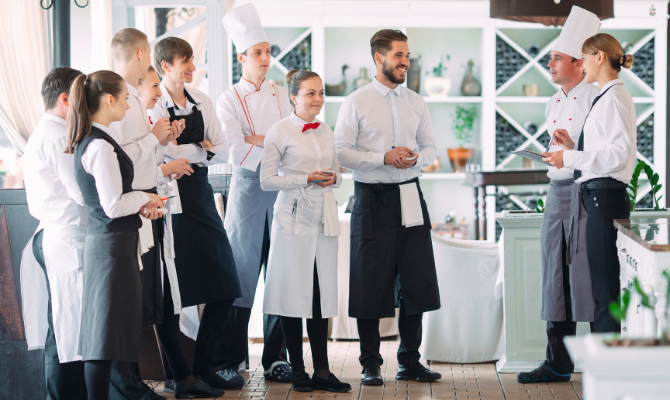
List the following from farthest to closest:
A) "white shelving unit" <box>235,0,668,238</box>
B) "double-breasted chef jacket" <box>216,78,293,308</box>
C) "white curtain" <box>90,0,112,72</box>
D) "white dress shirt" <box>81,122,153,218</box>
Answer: "white shelving unit" <box>235,0,668,238</box> → "white curtain" <box>90,0,112,72</box> → "double-breasted chef jacket" <box>216,78,293,308</box> → "white dress shirt" <box>81,122,153,218</box>

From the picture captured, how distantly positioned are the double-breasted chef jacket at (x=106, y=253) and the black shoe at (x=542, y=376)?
6.13 ft

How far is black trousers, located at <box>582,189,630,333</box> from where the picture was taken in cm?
263

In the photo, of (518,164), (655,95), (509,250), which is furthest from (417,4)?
(509,250)

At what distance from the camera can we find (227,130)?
3148 mm

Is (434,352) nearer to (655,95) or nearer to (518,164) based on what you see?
(518,164)

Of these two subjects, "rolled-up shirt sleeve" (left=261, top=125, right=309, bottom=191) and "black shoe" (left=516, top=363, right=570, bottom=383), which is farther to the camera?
"black shoe" (left=516, top=363, right=570, bottom=383)

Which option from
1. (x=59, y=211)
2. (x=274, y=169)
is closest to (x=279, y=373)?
(x=274, y=169)

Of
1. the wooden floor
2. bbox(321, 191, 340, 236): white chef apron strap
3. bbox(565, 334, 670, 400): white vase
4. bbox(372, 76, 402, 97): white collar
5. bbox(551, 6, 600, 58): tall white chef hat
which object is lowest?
the wooden floor

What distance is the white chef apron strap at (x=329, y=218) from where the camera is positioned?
2.96 m

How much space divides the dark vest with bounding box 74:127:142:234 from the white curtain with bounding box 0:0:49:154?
2.12 metres

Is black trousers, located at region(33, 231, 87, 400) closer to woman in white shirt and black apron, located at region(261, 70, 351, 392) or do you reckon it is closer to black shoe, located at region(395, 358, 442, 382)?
woman in white shirt and black apron, located at region(261, 70, 351, 392)

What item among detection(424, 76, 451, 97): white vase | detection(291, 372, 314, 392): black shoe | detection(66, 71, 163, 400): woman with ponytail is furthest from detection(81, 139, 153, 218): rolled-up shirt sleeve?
detection(424, 76, 451, 97): white vase

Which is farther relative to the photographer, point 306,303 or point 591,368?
point 306,303

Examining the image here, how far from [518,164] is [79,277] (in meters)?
4.66
